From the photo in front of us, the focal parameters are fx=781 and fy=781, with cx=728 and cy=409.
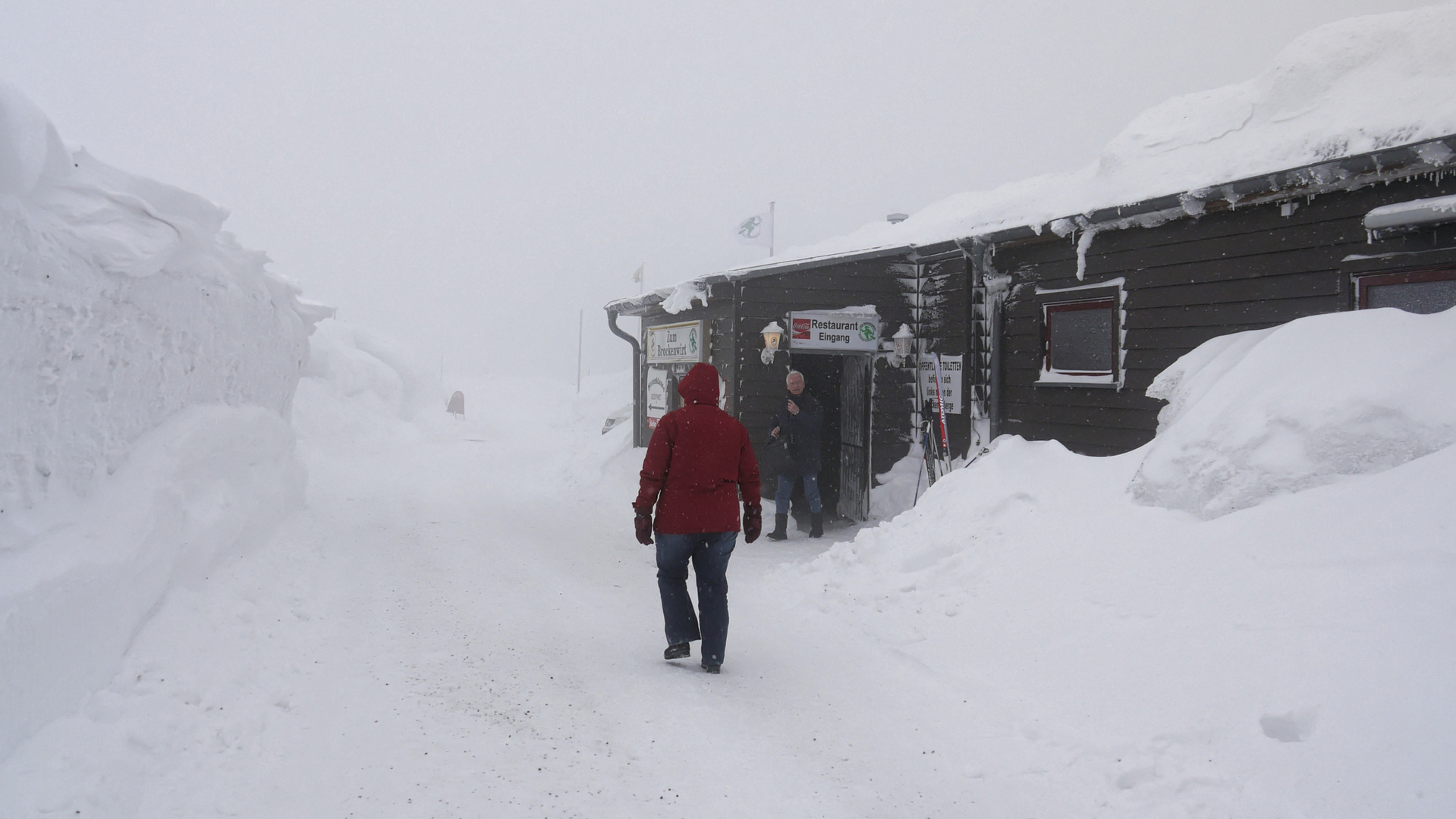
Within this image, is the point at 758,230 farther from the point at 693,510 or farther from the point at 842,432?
the point at 693,510

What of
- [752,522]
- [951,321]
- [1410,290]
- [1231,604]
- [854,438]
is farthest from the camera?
[854,438]

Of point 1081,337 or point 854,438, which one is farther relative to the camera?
point 854,438

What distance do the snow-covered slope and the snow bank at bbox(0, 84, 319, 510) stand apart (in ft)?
0.04

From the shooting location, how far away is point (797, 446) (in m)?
9.53

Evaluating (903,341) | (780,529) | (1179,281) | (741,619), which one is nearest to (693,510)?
(741,619)

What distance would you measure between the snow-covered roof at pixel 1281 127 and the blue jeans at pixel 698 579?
542 centimetres

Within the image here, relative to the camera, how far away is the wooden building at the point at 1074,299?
6.10 m

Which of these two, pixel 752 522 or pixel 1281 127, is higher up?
pixel 1281 127

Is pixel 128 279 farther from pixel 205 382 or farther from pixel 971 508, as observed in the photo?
pixel 971 508

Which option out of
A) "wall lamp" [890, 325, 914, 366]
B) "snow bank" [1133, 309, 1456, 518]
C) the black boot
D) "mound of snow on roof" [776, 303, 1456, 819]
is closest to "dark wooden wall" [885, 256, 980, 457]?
"wall lamp" [890, 325, 914, 366]

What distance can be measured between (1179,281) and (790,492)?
4.69 metres

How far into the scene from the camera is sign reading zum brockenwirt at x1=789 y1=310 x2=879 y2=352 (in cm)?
1055

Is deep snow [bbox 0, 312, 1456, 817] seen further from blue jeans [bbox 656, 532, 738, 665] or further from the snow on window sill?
the snow on window sill

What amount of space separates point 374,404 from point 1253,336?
2207cm
